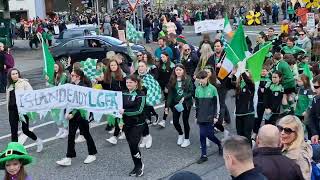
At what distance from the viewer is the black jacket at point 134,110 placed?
311 inches

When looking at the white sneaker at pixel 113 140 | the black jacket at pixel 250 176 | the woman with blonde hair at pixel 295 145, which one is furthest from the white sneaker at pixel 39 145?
the black jacket at pixel 250 176

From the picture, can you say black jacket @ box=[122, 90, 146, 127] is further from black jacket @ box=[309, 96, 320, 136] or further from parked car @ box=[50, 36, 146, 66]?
parked car @ box=[50, 36, 146, 66]

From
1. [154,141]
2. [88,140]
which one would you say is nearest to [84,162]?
[88,140]

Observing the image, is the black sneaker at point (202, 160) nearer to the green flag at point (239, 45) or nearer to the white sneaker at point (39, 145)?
the green flag at point (239, 45)

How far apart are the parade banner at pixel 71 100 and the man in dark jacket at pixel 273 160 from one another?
3721 millimetres

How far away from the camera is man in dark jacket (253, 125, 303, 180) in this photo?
454 centimetres

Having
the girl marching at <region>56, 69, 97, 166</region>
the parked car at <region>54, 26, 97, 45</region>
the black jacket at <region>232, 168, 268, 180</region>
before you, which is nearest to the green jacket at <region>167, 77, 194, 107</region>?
the girl marching at <region>56, 69, 97, 166</region>

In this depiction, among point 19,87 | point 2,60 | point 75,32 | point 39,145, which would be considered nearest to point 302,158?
point 19,87

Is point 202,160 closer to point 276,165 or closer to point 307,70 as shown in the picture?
point 307,70

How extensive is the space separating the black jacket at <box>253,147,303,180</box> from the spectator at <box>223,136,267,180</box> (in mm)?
423

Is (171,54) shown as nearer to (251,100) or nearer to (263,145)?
(251,100)

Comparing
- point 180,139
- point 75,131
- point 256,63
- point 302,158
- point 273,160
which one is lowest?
point 180,139

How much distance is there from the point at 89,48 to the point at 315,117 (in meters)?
13.8

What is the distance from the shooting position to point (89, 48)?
66.9ft
